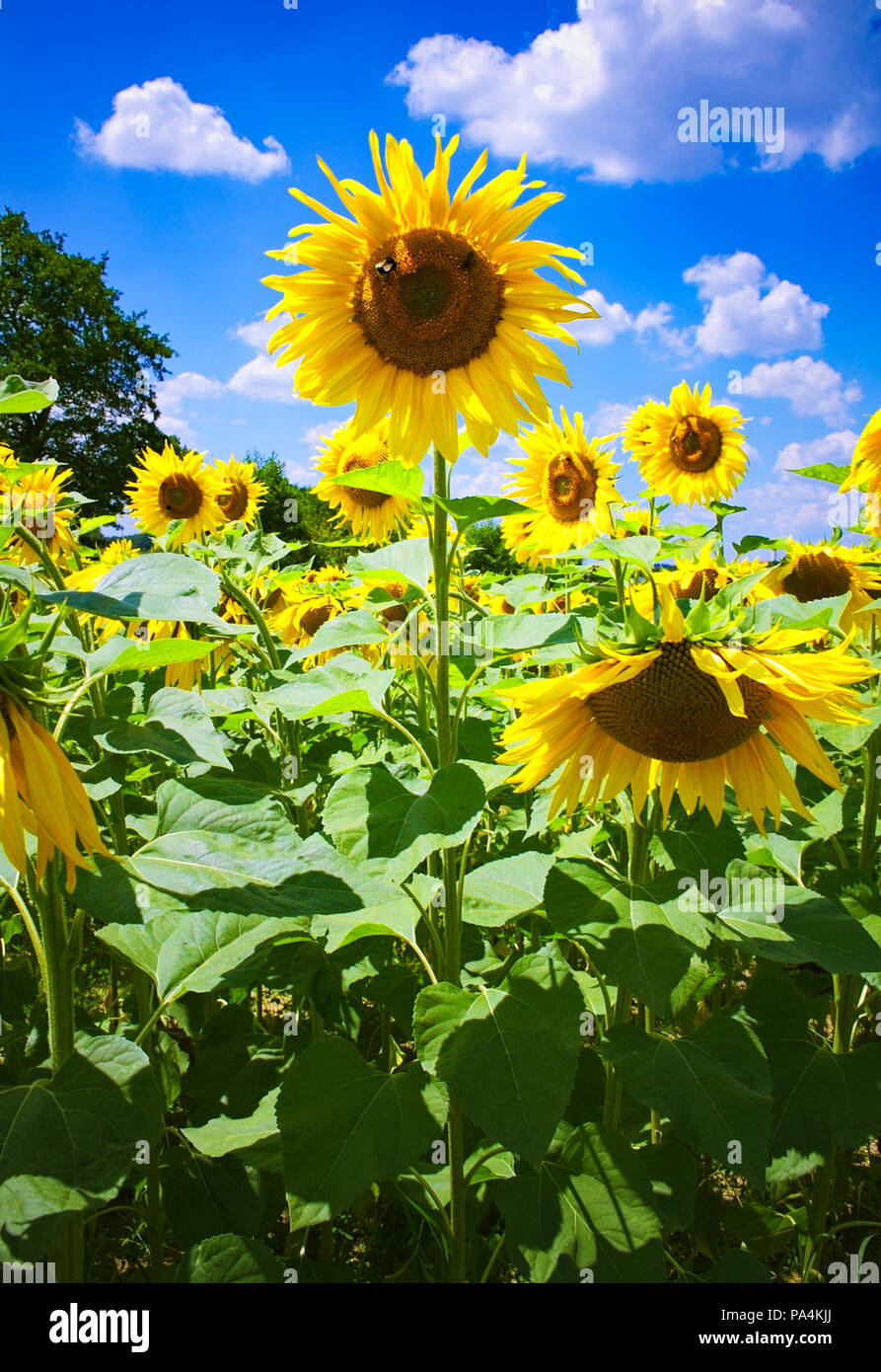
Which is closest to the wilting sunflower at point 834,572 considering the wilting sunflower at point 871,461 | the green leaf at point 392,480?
the wilting sunflower at point 871,461

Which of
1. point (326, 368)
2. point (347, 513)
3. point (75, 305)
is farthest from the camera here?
point (75, 305)

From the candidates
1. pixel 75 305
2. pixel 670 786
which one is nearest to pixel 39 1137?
pixel 670 786

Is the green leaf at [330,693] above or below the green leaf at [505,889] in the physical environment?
above

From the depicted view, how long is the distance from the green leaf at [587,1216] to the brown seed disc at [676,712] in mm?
899

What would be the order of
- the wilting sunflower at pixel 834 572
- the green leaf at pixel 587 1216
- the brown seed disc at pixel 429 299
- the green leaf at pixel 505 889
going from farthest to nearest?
1. the wilting sunflower at pixel 834 572
2. the brown seed disc at pixel 429 299
3. the green leaf at pixel 505 889
4. the green leaf at pixel 587 1216

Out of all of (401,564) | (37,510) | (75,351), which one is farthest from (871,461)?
(75,351)

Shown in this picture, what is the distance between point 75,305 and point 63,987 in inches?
1454

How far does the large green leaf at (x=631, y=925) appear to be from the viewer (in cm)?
162

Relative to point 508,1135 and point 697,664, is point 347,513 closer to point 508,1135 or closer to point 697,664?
point 697,664

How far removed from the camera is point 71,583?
2621mm

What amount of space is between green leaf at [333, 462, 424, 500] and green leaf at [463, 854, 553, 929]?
938mm

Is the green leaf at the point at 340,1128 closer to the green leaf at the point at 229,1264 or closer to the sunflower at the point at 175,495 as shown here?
the green leaf at the point at 229,1264

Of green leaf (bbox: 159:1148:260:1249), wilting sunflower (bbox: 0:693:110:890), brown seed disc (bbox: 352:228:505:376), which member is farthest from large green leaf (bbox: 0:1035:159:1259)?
brown seed disc (bbox: 352:228:505:376)

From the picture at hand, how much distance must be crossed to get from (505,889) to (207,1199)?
1.15m
